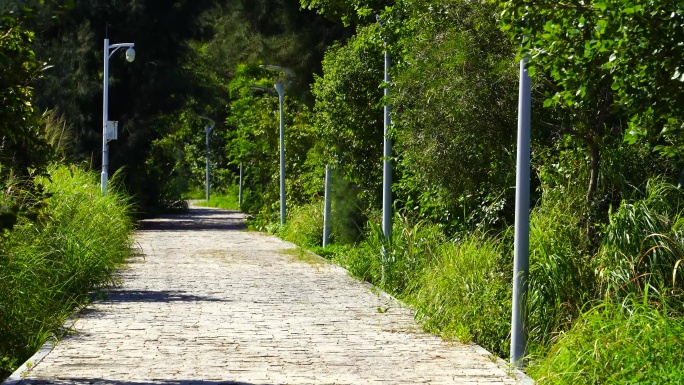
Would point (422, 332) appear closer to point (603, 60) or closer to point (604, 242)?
point (604, 242)

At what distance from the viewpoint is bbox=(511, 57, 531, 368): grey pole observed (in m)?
10.0

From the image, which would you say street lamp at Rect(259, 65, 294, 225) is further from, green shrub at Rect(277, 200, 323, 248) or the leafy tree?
the leafy tree

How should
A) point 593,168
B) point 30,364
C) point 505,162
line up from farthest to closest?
point 505,162 < point 593,168 < point 30,364

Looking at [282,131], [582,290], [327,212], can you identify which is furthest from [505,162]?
[282,131]

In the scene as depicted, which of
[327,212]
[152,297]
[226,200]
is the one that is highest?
[327,212]

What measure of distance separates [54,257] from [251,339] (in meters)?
4.30

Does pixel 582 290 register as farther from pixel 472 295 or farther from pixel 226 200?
pixel 226 200

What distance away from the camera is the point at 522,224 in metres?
10.2

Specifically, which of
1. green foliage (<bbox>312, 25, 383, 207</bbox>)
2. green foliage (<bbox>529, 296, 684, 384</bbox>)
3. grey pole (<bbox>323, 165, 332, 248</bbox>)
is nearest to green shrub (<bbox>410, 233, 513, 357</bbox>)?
green foliage (<bbox>529, 296, 684, 384</bbox>)

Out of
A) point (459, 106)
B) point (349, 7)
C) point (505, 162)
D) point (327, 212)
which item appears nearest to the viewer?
point (459, 106)

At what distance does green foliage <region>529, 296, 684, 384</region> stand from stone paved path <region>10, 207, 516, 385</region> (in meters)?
0.81

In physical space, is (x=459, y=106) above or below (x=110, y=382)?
above

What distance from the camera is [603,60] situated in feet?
28.9

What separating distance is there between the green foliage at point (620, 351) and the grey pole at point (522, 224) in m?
0.90
